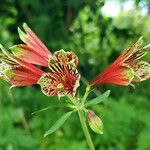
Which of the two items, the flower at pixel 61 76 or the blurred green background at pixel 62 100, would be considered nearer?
the flower at pixel 61 76

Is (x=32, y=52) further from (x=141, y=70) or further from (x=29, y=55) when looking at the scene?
(x=141, y=70)

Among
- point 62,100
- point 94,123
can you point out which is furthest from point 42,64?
point 62,100

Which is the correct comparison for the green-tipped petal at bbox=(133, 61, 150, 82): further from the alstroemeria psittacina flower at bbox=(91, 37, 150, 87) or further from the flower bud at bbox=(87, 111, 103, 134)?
the flower bud at bbox=(87, 111, 103, 134)

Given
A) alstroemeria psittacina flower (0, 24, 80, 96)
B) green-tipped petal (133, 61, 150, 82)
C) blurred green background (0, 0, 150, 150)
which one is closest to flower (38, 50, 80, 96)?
alstroemeria psittacina flower (0, 24, 80, 96)

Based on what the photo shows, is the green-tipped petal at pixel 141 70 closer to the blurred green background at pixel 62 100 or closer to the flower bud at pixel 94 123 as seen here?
the flower bud at pixel 94 123

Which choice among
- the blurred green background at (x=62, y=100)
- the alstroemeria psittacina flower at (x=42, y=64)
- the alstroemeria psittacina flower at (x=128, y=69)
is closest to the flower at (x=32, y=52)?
the alstroemeria psittacina flower at (x=42, y=64)

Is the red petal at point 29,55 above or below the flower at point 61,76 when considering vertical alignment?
above

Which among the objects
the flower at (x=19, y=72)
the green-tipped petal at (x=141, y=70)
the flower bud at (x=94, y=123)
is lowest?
the flower bud at (x=94, y=123)
